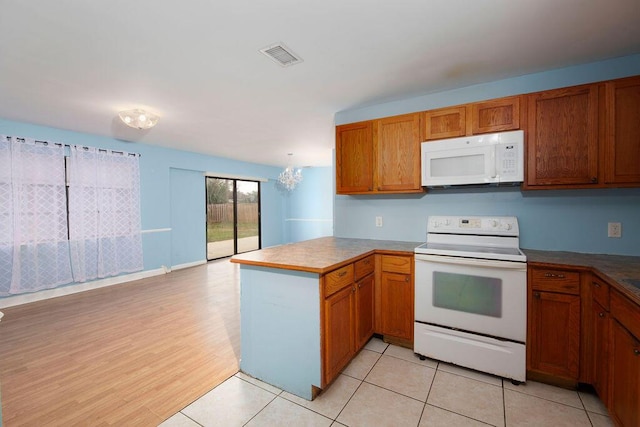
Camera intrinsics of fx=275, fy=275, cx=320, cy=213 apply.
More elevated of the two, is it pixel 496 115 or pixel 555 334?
pixel 496 115

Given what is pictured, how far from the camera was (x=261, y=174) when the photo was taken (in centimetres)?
760

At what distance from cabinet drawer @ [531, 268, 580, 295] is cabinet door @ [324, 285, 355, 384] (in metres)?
1.32

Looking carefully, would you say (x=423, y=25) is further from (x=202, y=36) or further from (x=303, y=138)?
(x=303, y=138)

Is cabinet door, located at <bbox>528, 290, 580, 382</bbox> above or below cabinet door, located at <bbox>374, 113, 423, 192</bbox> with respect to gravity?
below

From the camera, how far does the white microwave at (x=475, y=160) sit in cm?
224

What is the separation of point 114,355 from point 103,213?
280 centimetres

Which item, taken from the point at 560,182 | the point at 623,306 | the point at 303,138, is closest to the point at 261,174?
the point at 303,138

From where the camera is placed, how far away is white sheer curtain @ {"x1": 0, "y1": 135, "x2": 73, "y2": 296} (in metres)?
3.55

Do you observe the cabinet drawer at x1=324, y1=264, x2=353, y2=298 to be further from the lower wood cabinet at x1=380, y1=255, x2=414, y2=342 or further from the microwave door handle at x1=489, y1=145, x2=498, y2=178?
the microwave door handle at x1=489, y1=145, x2=498, y2=178

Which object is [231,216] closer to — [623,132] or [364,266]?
[364,266]

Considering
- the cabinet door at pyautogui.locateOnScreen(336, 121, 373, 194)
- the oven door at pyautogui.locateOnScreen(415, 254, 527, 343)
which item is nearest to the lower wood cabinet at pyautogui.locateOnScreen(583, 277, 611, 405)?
the oven door at pyautogui.locateOnScreen(415, 254, 527, 343)

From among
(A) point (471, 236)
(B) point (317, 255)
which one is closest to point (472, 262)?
(A) point (471, 236)

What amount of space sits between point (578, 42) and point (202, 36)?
2.65m

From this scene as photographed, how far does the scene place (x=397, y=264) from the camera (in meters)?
2.51
